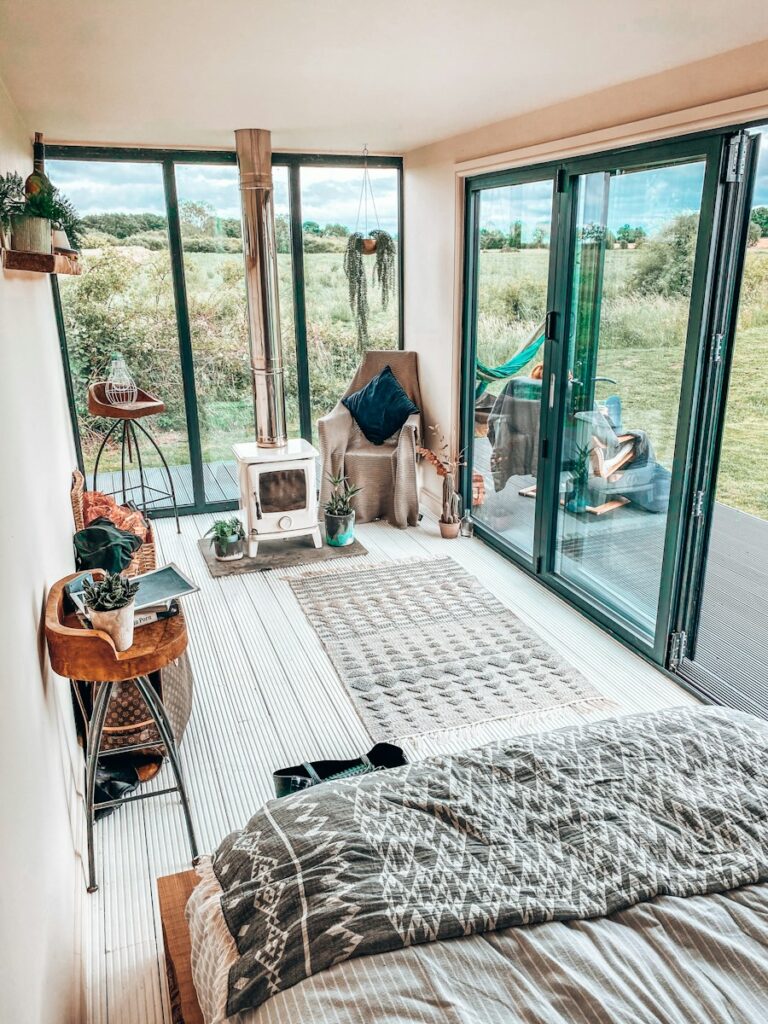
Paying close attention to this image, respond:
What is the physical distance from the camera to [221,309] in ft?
16.8

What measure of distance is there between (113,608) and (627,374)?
7.85 feet

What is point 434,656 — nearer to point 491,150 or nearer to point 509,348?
point 509,348

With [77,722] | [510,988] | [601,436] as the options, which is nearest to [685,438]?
[601,436]

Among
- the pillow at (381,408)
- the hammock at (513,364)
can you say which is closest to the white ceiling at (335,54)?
the hammock at (513,364)

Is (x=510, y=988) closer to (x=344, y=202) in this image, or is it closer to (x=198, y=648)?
(x=198, y=648)

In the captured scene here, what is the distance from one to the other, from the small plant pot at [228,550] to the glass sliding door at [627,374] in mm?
1862

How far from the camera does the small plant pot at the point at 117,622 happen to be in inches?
78.5

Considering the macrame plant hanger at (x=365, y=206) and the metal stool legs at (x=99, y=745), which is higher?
the macrame plant hanger at (x=365, y=206)

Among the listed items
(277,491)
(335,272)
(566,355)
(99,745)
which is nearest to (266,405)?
(277,491)

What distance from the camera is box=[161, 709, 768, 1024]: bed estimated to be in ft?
3.97

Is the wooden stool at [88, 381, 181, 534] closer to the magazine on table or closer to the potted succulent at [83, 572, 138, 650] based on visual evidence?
the magazine on table

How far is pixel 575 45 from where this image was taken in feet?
8.22

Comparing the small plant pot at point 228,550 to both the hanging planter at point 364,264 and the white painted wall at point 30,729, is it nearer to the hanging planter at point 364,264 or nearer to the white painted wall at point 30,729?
the white painted wall at point 30,729

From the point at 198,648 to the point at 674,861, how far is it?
8.44 feet
